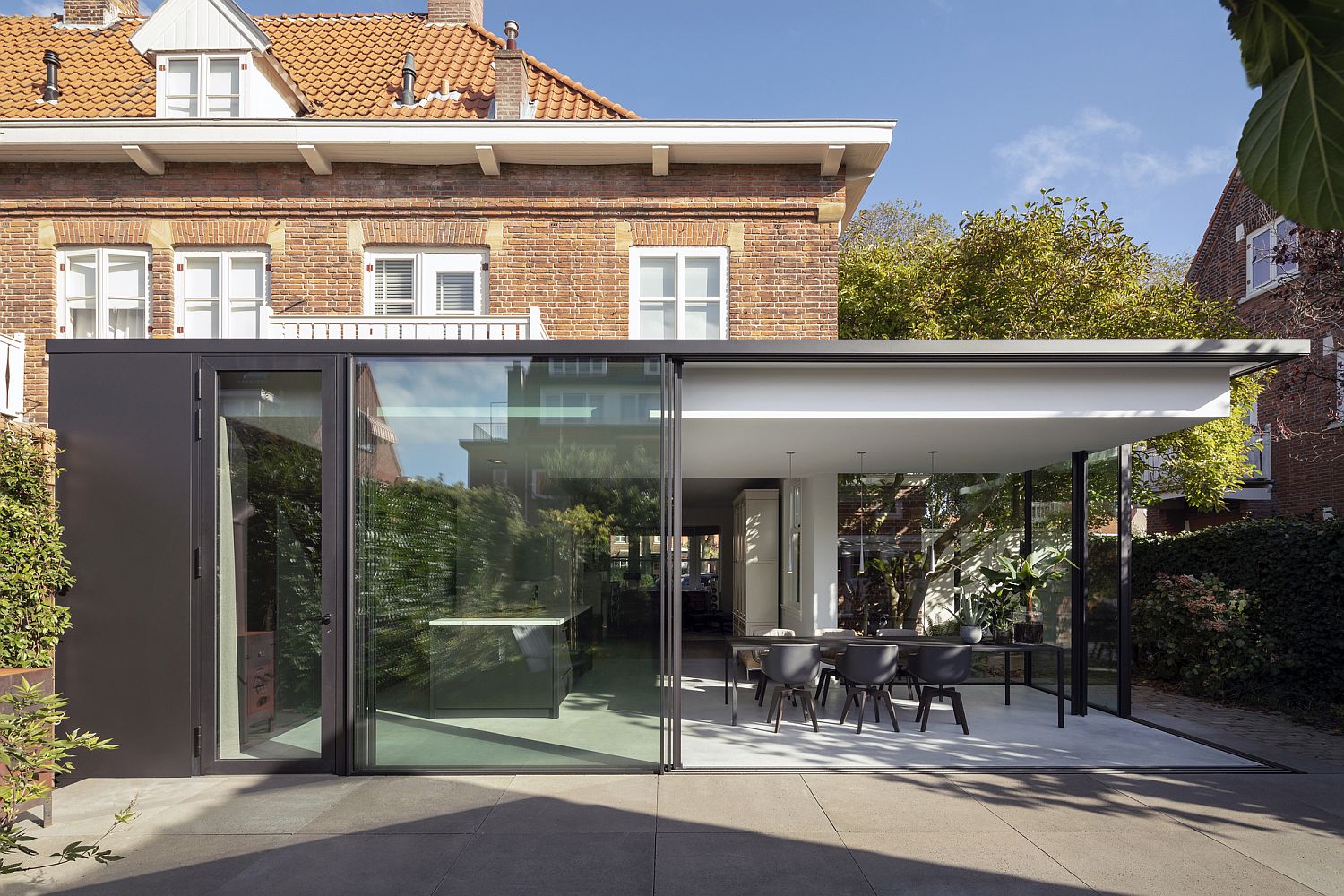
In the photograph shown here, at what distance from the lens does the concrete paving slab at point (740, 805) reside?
5.40 m

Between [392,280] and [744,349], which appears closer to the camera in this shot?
[744,349]

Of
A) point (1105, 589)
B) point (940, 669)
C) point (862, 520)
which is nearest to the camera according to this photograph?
point (940, 669)

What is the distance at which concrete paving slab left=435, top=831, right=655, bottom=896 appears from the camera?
4.47 m

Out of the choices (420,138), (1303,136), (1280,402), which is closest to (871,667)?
(420,138)

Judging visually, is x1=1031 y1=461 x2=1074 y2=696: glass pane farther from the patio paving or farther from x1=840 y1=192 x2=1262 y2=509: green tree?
x1=840 y1=192 x2=1262 y2=509: green tree

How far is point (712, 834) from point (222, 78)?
34.6 feet

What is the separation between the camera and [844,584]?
11867 millimetres

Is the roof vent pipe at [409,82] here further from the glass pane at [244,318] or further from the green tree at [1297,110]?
the green tree at [1297,110]

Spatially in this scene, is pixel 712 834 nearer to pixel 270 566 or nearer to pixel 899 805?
pixel 899 805

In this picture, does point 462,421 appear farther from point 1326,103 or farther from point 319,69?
point 319,69

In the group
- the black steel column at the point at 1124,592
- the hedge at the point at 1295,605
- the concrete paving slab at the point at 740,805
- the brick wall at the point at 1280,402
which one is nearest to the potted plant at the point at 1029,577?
the black steel column at the point at 1124,592

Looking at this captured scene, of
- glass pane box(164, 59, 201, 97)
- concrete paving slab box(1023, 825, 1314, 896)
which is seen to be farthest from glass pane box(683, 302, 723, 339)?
concrete paving slab box(1023, 825, 1314, 896)

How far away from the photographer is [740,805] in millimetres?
5832

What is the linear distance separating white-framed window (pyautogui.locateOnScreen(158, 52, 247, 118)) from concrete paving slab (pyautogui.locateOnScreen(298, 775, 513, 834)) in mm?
8529
